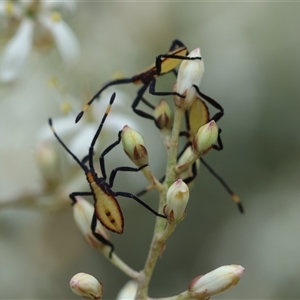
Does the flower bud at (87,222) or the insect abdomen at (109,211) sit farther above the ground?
the flower bud at (87,222)

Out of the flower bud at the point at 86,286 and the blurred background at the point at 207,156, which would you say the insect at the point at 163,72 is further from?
the blurred background at the point at 207,156

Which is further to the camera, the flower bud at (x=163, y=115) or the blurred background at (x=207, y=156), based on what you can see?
the blurred background at (x=207, y=156)

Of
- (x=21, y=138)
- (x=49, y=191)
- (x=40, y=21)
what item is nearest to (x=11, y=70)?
(x=40, y=21)

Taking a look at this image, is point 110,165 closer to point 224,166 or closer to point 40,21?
point 224,166

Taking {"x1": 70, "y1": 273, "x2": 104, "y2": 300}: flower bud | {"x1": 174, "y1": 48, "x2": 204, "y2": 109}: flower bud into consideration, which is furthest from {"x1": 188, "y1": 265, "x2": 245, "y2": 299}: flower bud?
{"x1": 174, "y1": 48, "x2": 204, "y2": 109}: flower bud

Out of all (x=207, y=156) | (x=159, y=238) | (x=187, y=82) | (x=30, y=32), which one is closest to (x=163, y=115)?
(x=187, y=82)

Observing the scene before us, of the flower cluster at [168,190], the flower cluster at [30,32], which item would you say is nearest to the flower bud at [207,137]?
the flower cluster at [168,190]
